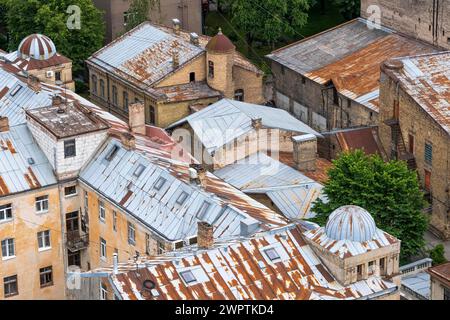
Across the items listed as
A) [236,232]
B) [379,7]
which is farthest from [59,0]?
[236,232]

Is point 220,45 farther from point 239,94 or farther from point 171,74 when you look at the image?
point 239,94

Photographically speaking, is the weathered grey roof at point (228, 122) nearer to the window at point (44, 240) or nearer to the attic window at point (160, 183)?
the attic window at point (160, 183)

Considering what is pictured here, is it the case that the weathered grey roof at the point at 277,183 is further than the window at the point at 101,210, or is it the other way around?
the weathered grey roof at the point at 277,183

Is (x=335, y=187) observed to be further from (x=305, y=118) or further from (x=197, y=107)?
(x=305, y=118)

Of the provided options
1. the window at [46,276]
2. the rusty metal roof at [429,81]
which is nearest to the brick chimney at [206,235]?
the window at [46,276]

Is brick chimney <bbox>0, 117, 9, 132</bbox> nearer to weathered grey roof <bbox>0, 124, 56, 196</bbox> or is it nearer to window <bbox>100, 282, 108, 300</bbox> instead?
weathered grey roof <bbox>0, 124, 56, 196</bbox>
